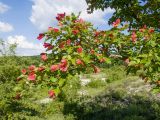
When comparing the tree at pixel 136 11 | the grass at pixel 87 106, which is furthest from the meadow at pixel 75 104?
the tree at pixel 136 11

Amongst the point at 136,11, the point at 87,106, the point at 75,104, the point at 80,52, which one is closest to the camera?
the point at 80,52

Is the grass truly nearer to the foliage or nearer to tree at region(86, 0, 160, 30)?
tree at region(86, 0, 160, 30)

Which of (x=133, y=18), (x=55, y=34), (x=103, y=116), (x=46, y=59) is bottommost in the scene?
(x=103, y=116)

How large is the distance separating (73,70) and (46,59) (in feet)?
2.04

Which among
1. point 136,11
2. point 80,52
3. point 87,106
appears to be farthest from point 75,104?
point 80,52

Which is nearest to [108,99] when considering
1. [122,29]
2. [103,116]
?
[103,116]

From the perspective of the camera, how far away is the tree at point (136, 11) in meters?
8.01

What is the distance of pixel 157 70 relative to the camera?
559 centimetres

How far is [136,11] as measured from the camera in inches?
321

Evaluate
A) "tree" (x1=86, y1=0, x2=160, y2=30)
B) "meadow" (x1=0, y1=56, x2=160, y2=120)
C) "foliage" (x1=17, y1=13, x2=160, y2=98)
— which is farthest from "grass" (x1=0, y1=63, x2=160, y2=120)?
"foliage" (x1=17, y1=13, x2=160, y2=98)

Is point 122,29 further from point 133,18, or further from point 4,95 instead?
point 4,95

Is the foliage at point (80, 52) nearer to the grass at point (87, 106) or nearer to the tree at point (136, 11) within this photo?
the tree at point (136, 11)

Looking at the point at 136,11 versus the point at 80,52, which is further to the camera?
the point at 136,11

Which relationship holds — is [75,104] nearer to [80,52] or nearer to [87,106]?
[87,106]
